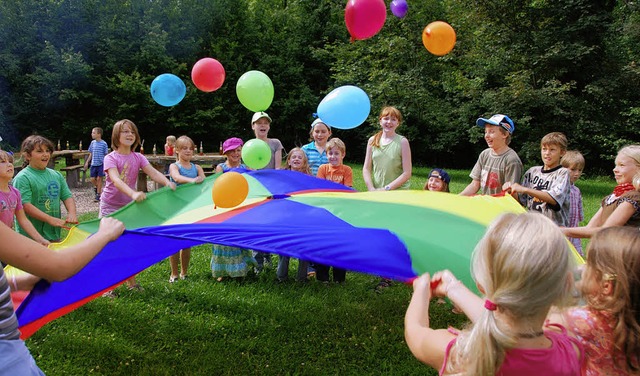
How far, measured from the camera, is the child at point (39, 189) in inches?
132

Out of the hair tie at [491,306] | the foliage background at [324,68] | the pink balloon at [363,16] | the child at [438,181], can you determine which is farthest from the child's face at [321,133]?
the foliage background at [324,68]

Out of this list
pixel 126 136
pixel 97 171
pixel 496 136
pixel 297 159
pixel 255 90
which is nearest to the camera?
pixel 496 136

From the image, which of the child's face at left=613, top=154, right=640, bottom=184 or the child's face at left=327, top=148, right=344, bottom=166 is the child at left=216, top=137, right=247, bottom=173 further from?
the child's face at left=613, top=154, right=640, bottom=184

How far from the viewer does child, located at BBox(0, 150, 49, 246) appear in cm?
306

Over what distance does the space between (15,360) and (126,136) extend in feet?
8.87

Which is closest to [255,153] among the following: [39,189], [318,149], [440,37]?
[318,149]

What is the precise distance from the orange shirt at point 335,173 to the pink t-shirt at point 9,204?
7.49ft

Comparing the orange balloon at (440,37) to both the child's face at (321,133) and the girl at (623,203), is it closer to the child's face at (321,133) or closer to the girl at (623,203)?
the child's face at (321,133)

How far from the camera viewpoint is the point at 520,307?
1.16m

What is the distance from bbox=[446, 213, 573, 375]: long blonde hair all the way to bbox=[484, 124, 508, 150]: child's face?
2444 millimetres

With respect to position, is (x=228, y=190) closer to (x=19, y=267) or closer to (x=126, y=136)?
(x=126, y=136)

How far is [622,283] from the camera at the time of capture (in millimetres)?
1387

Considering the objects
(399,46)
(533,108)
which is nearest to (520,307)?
(533,108)

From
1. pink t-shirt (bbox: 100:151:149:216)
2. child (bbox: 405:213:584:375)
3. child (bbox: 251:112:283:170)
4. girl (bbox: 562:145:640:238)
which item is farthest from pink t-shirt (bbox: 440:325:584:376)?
child (bbox: 251:112:283:170)
